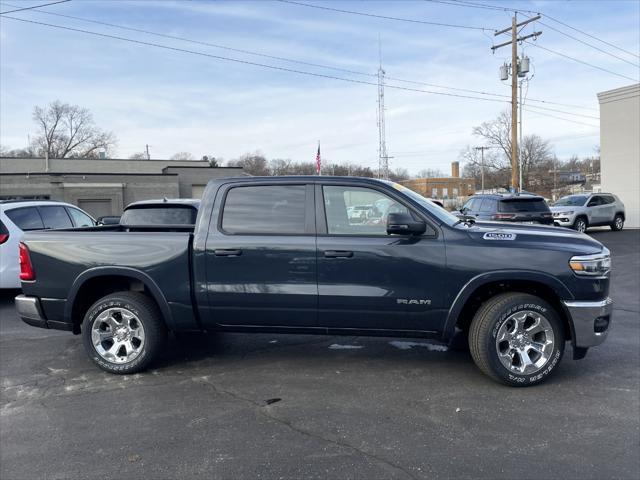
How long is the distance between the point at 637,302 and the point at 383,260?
18.9ft

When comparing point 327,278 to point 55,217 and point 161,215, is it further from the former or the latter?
point 55,217

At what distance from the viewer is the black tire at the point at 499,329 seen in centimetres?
442

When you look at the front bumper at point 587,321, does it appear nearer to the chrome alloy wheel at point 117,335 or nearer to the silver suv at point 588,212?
the chrome alloy wheel at point 117,335

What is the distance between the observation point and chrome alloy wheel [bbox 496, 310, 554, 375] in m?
4.44

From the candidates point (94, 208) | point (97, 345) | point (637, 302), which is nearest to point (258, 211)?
point (97, 345)

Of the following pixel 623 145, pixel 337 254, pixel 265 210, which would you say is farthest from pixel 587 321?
pixel 623 145

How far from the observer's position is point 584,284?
435 cm

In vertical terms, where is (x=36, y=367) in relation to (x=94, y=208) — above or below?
below

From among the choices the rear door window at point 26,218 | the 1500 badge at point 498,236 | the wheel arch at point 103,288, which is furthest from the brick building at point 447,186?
the wheel arch at point 103,288

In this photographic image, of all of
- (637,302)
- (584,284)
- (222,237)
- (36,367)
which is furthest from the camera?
(637,302)

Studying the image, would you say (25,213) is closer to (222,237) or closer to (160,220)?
(160,220)

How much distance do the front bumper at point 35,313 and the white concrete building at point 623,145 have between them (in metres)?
27.3

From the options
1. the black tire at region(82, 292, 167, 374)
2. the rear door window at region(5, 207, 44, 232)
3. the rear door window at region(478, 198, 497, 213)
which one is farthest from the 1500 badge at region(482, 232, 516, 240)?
the rear door window at region(478, 198, 497, 213)

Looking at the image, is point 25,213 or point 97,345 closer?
point 97,345
